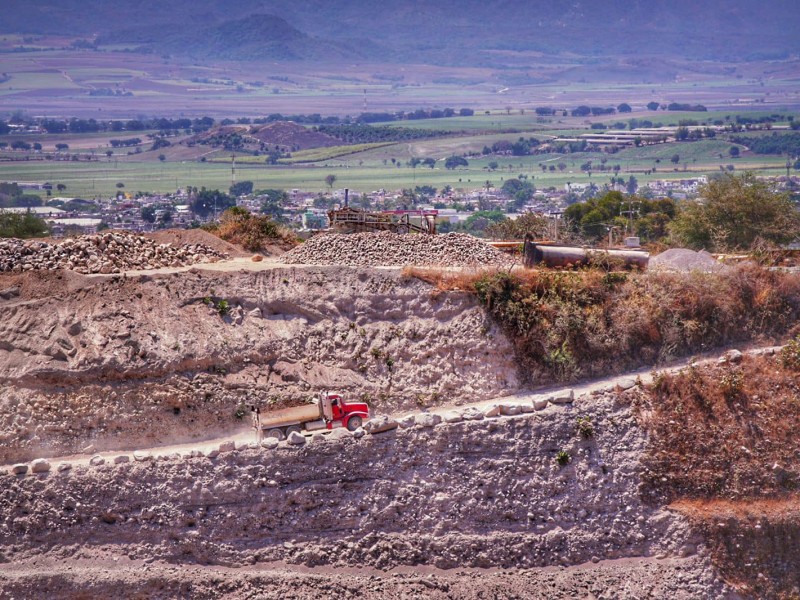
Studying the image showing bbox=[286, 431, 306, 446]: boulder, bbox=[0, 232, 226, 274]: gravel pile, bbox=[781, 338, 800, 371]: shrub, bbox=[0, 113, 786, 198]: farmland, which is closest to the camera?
bbox=[286, 431, 306, 446]: boulder

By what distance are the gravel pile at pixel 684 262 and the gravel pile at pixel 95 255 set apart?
13.9 m

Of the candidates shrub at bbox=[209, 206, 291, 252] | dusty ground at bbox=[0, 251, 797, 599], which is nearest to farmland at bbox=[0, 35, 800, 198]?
shrub at bbox=[209, 206, 291, 252]

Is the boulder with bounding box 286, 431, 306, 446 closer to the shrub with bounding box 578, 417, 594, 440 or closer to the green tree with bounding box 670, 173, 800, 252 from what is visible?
the shrub with bounding box 578, 417, 594, 440

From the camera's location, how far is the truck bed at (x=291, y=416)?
2814cm

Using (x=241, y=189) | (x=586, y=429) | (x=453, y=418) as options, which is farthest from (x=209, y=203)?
(x=586, y=429)

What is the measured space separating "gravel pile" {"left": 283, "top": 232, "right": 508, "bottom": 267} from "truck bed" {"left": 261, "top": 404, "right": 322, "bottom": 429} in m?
6.06

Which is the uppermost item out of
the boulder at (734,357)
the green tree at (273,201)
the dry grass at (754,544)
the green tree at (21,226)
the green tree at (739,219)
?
the green tree at (739,219)

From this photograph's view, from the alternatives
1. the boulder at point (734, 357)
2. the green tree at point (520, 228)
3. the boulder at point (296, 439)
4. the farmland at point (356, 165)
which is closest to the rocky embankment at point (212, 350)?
the boulder at point (296, 439)

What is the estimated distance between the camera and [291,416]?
2822 centimetres

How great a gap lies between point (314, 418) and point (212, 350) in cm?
382

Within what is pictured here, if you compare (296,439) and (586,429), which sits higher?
(586,429)

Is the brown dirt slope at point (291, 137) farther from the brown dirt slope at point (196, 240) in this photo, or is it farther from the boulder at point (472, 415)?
the boulder at point (472, 415)

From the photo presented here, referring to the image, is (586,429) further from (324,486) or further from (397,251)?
(397,251)

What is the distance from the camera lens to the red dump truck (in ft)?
92.4
